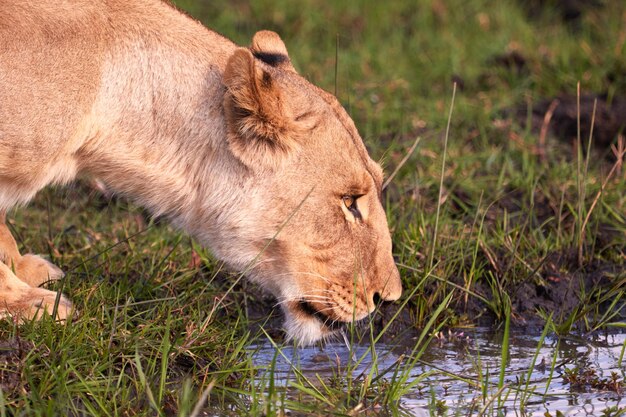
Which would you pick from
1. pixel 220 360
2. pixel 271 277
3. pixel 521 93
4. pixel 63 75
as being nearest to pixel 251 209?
pixel 271 277

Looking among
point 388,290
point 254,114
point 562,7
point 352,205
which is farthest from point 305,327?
point 562,7

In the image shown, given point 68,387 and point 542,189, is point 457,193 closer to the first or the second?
point 542,189

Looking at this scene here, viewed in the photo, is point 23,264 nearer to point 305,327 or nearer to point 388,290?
point 305,327

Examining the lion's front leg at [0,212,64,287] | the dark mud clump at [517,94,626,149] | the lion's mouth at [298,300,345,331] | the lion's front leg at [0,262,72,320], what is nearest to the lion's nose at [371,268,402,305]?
the lion's mouth at [298,300,345,331]

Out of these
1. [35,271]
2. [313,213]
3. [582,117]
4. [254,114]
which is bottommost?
[35,271]

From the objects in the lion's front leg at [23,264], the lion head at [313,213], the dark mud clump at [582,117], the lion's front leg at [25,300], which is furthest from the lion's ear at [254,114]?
the dark mud clump at [582,117]

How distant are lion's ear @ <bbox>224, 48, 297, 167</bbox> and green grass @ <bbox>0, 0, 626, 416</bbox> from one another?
0.60m

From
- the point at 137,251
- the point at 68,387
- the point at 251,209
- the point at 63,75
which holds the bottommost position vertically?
the point at 137,251

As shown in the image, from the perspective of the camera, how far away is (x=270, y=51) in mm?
4312

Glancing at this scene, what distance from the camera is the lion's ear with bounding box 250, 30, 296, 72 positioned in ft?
14.0

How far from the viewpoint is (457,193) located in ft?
18.7

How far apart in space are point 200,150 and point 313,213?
0.47 meters

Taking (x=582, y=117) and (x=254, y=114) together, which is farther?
(x=582, y=117)

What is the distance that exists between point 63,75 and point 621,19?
557 cm
